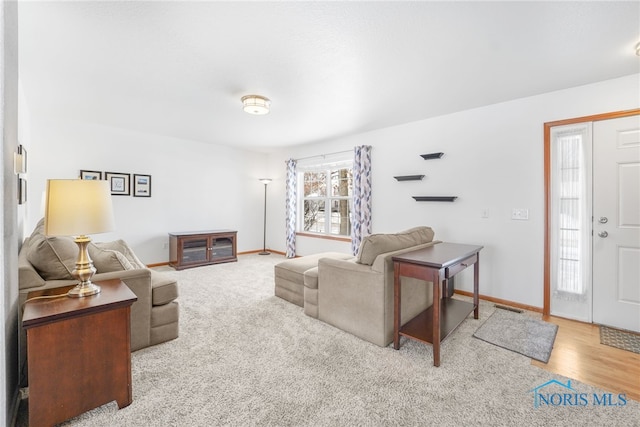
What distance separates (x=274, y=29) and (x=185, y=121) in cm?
276

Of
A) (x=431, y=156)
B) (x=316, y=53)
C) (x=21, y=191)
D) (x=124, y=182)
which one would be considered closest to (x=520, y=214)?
(x=431, y=156)

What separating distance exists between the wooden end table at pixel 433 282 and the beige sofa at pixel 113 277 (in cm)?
190

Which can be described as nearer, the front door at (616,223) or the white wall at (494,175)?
the front door at (616,223)

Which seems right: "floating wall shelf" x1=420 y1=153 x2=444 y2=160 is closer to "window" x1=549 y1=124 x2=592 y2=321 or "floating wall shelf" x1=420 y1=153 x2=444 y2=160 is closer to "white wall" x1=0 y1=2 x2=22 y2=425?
"window" x1=549 y1=124 x2=592 y2=321

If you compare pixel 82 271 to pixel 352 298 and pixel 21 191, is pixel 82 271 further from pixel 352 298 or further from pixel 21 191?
pixel 352 298

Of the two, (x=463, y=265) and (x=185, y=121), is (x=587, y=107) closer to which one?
(x=463, y=265)

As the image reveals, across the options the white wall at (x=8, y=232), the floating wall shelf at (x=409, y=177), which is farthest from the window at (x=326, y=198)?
the white wall at (x=8, y=232)

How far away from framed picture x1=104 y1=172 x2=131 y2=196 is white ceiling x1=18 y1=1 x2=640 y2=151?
1.23 m

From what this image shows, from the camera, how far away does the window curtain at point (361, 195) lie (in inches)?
182

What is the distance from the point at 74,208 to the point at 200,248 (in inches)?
148

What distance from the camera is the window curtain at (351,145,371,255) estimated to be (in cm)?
461

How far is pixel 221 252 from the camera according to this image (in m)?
5.45

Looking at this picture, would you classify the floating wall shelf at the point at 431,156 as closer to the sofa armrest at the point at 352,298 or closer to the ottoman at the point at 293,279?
the ottoman at the point at 293,279

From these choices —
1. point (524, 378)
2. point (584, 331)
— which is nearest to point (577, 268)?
→ point (584, 331)
